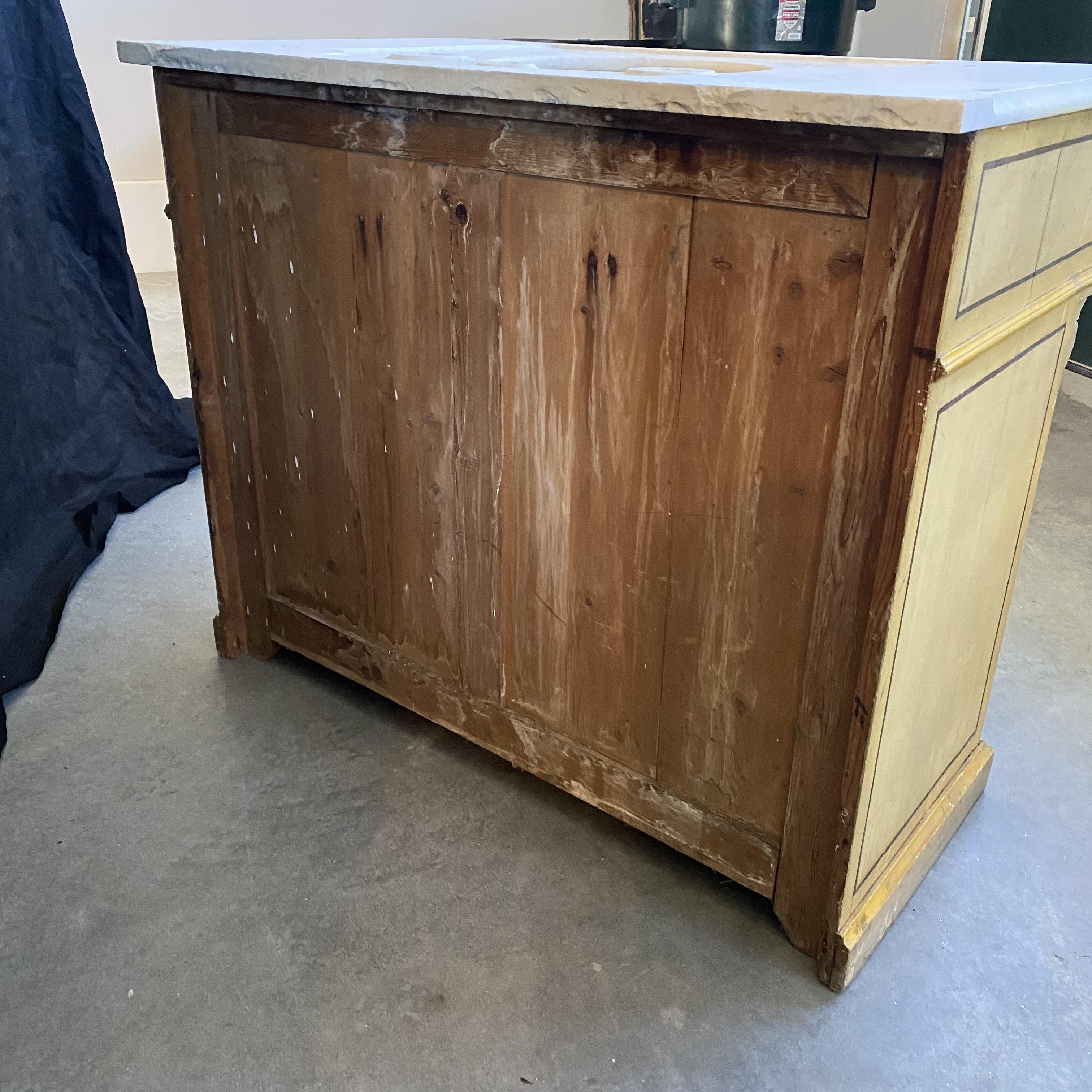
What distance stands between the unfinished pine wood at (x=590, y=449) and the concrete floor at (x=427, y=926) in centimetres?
23

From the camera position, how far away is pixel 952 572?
1.24 m

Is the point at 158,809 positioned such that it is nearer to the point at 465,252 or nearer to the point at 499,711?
the point at 499,711

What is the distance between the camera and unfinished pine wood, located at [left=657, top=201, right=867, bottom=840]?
3.45 ft

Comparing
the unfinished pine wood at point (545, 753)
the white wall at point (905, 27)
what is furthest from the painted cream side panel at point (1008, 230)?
the white wall at point (905, 27)

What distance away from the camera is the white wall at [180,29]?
4277 mm

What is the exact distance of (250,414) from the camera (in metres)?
1.76

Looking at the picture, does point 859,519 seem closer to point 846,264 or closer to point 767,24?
point 846,264

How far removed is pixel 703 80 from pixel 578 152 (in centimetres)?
18

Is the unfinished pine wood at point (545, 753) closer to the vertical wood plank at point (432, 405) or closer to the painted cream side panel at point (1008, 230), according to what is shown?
the vertical wood plank at point (432, 405)

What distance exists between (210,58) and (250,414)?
21.6 inches

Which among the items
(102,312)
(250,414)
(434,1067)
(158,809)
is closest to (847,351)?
(434,1067)

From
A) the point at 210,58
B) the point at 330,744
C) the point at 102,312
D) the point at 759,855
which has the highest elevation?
the point at 210,58

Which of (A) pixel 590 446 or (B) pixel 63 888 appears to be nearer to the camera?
(A) pixel 590 446

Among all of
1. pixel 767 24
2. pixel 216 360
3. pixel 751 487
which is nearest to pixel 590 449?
pixel 751 487
